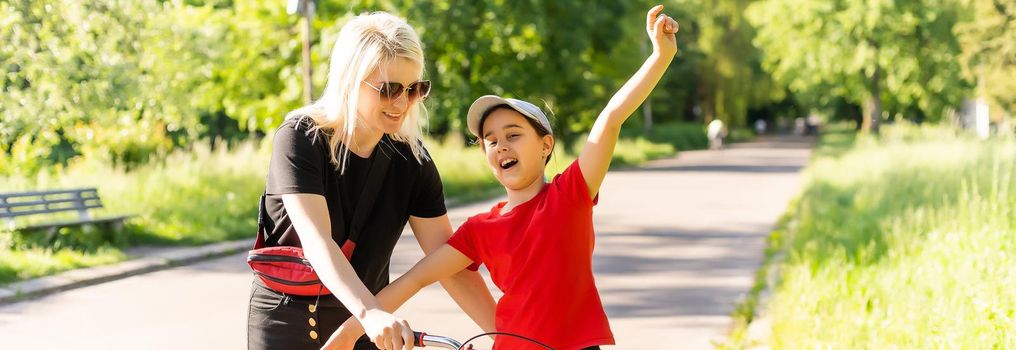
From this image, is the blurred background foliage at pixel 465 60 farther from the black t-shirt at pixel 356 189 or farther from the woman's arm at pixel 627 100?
the woman's arm at pixel 627 100

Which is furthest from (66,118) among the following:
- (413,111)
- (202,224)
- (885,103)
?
(885,103)

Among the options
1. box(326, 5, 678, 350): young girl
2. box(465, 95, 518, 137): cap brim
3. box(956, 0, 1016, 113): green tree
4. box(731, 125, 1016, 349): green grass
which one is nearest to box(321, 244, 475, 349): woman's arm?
box(326, 5, 678, 350): young girl

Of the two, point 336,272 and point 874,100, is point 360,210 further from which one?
point 874,100

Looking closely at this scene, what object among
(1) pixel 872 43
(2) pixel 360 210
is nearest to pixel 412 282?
(2) pixel 360 210

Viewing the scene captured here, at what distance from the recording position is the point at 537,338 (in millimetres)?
2922

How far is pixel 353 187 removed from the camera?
121 inches

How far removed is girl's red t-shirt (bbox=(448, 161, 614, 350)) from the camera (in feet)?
9.58

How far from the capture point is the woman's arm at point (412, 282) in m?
2.86

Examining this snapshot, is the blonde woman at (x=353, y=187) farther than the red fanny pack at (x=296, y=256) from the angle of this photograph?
No

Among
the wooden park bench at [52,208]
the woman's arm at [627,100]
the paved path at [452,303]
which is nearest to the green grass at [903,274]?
the paved path at [452,303]

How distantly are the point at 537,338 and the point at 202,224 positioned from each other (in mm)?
12937

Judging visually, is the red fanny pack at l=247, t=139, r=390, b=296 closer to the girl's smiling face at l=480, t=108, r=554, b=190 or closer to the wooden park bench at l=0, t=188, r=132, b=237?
the girl's smiling face at l=480, t=108, r=554, b=190

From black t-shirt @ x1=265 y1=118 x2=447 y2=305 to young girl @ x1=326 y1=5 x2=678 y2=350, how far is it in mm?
175

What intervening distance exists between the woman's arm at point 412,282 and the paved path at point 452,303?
5.28 metres
